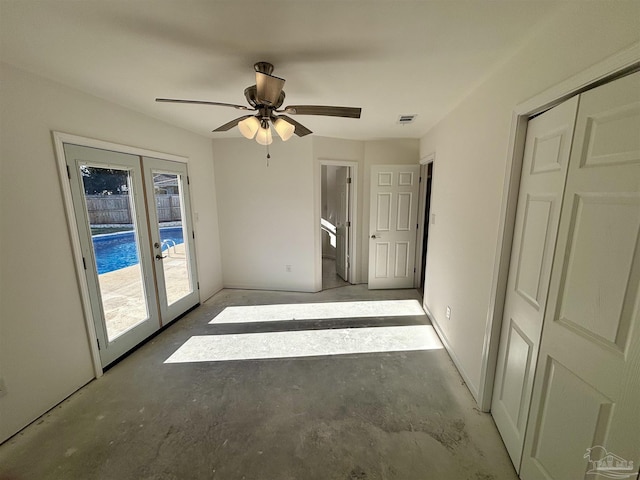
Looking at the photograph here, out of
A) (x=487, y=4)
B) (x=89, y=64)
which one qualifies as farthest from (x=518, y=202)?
(x=89, y=64)

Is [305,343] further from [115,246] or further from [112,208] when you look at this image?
[112,208]

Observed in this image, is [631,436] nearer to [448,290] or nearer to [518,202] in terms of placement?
[518,202]

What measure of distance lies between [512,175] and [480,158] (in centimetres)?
44

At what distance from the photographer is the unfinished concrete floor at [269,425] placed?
1416mm

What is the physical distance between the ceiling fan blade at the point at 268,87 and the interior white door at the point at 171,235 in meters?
1.74

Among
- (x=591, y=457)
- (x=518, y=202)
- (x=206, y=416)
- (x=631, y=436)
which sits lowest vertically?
(x=206, y=416)

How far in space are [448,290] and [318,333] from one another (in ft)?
4.77

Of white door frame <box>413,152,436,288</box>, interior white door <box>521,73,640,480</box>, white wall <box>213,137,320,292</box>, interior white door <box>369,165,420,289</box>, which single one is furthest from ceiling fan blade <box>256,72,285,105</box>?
white door frame <box>413,152,436,288</box>

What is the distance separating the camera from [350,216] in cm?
402

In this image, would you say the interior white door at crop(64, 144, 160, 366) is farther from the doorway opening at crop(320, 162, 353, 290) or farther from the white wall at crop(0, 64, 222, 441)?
the doorway opening at crop(320, 162, 353, 290)

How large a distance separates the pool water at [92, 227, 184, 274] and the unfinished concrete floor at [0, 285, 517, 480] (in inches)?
36.2

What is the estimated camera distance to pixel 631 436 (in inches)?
32.2

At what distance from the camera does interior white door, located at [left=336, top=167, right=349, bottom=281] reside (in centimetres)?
407

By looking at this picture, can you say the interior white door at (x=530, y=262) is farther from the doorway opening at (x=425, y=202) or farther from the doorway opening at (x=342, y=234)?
the doorway opening at (x=342, y=234)
